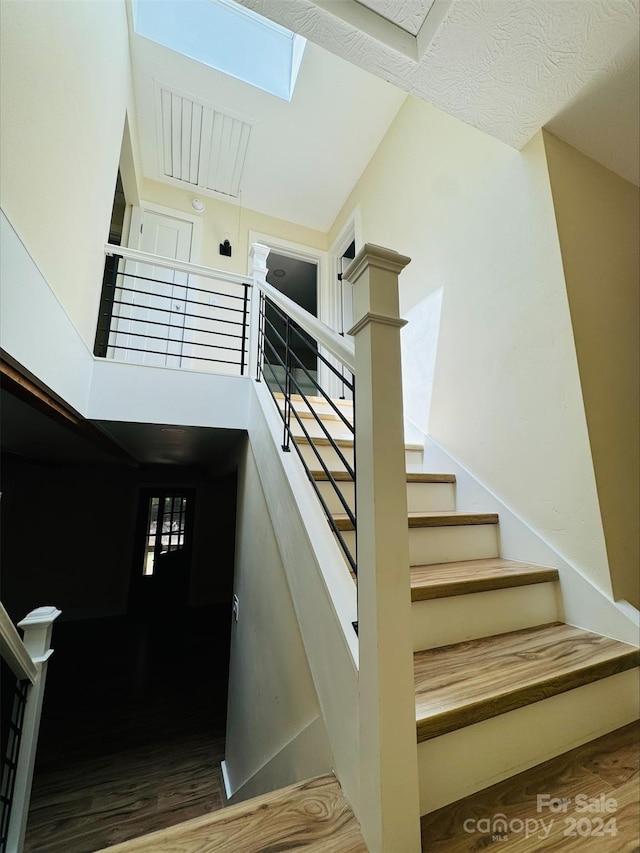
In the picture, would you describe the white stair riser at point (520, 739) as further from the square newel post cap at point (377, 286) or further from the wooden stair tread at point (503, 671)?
the square newel post cap at point (377, 286)

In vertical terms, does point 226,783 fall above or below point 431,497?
below

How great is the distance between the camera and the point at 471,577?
1296 millimetres

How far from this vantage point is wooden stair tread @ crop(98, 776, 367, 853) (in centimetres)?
72

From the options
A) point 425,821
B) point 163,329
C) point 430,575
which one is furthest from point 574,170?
point 163,329

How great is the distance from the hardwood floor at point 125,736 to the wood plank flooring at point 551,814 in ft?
7.60

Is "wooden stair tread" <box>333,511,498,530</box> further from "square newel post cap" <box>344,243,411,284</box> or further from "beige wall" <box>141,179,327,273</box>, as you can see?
"beige wall" <box>141,179,327,273</box>

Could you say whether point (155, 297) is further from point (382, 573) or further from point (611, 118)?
point (382, 573)

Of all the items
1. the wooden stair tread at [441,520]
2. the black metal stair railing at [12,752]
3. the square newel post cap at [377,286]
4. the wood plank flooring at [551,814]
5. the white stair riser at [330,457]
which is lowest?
the black metal stair railing at [12,752]

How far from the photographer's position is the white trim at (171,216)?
362 cm

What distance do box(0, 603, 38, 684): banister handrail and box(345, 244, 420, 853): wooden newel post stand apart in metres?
1.15

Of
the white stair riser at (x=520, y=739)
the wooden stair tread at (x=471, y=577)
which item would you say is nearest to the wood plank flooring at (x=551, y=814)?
the white stair riser at (x=520, y=739)

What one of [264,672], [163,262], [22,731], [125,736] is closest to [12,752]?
[22,731]

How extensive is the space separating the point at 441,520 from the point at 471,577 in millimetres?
317

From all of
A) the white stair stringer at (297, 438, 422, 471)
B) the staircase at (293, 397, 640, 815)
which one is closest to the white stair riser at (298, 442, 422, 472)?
the white stair stringer at (297, 438, 422, 471)
